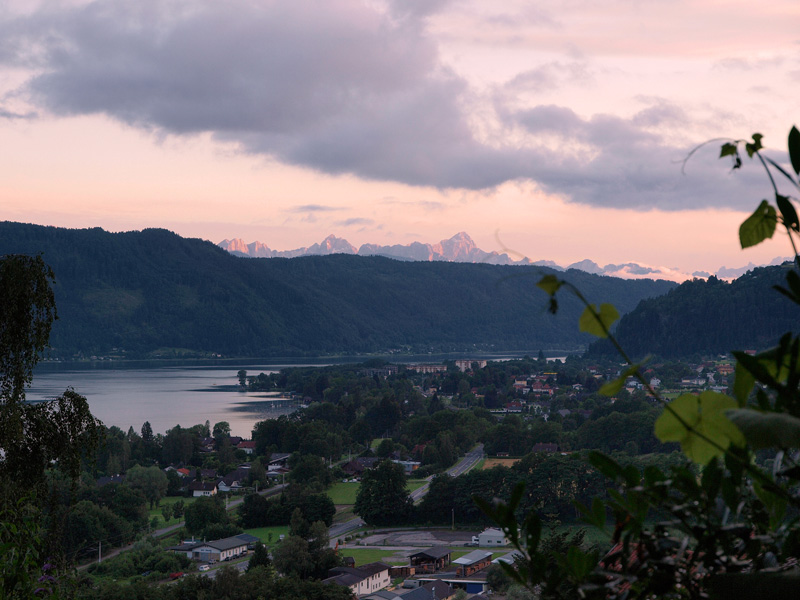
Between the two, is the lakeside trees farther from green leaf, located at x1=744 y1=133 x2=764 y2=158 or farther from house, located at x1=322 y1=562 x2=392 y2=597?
green leaf, located at x1=744 y1=133 x2=764 y2=158

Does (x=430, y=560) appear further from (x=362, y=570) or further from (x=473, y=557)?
(x=362, y=570)

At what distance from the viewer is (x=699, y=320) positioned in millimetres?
60344

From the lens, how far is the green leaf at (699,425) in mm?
444

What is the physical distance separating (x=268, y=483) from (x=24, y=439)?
2315 cm

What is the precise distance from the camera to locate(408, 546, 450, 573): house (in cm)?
1639

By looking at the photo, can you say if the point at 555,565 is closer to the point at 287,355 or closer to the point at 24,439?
the point at 24,439

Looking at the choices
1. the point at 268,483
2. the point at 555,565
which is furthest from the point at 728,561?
the point at 268,483

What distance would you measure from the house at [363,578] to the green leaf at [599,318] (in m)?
14.0

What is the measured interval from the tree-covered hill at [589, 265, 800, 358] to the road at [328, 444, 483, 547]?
91.0 feet

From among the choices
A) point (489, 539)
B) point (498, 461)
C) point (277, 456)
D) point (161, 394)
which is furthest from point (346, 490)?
point (161, 394)

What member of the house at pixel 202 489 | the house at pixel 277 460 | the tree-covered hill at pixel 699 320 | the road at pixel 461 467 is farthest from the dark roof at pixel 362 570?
the tree-covered hill at pixel 699 320

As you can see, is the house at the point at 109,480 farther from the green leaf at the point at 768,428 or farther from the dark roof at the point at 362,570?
the green leaf at the point at 768,428

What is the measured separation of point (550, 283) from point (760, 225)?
10.1 inches

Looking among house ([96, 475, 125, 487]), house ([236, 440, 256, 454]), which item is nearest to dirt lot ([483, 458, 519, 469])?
house ([236, 440, 256, 454])
